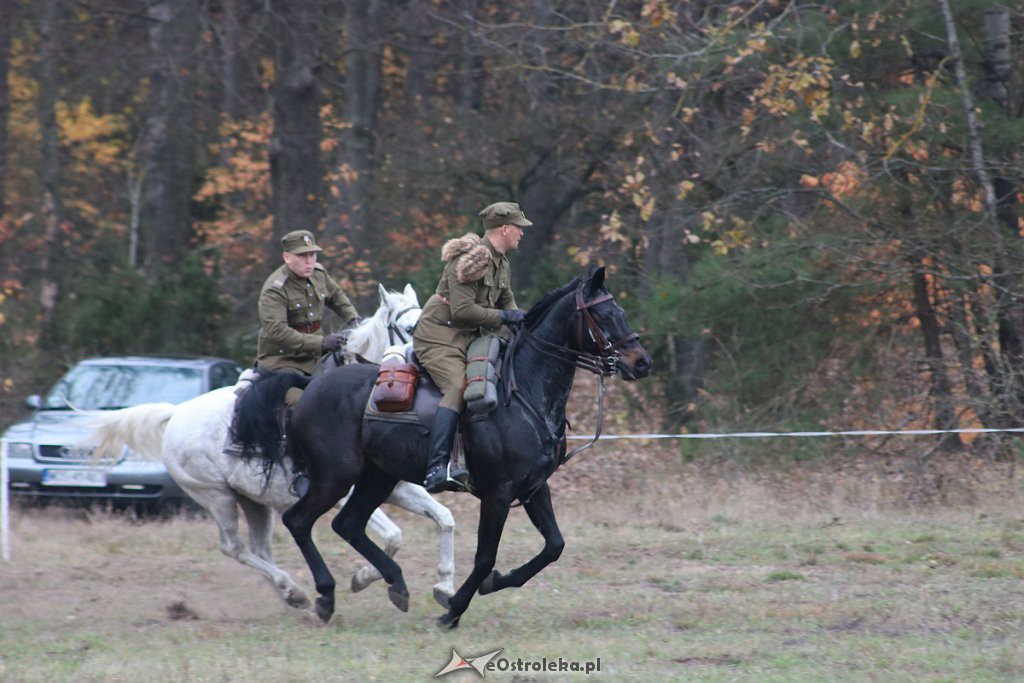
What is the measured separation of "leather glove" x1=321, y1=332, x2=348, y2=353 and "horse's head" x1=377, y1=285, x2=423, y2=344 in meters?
0.35

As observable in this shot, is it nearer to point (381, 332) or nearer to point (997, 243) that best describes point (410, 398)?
point (381, 332)

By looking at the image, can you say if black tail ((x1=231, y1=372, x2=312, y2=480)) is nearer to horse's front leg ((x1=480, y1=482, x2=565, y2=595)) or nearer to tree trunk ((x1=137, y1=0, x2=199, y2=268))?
horse's front leg ((x1=480, y1=482, x2=565, y2=595))

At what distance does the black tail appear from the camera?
8.59 m

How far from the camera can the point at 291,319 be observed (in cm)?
912

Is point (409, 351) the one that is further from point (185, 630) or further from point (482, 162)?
point (482, 162)

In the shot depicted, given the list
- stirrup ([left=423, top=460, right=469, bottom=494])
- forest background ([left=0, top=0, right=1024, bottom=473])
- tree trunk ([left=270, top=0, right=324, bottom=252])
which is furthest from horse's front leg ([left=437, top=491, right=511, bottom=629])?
tree trunk ([left=270, top=0, right=324, bottom=252])

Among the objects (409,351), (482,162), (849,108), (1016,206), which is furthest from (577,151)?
(409,351)

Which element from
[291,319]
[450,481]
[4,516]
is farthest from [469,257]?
[4,516]

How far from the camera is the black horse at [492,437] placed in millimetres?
7598

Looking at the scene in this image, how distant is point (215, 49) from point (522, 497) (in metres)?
18.0

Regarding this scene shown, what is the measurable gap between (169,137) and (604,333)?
16.1 meters

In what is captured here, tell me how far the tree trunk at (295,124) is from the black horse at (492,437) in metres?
11.7

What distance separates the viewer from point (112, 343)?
17.7m
